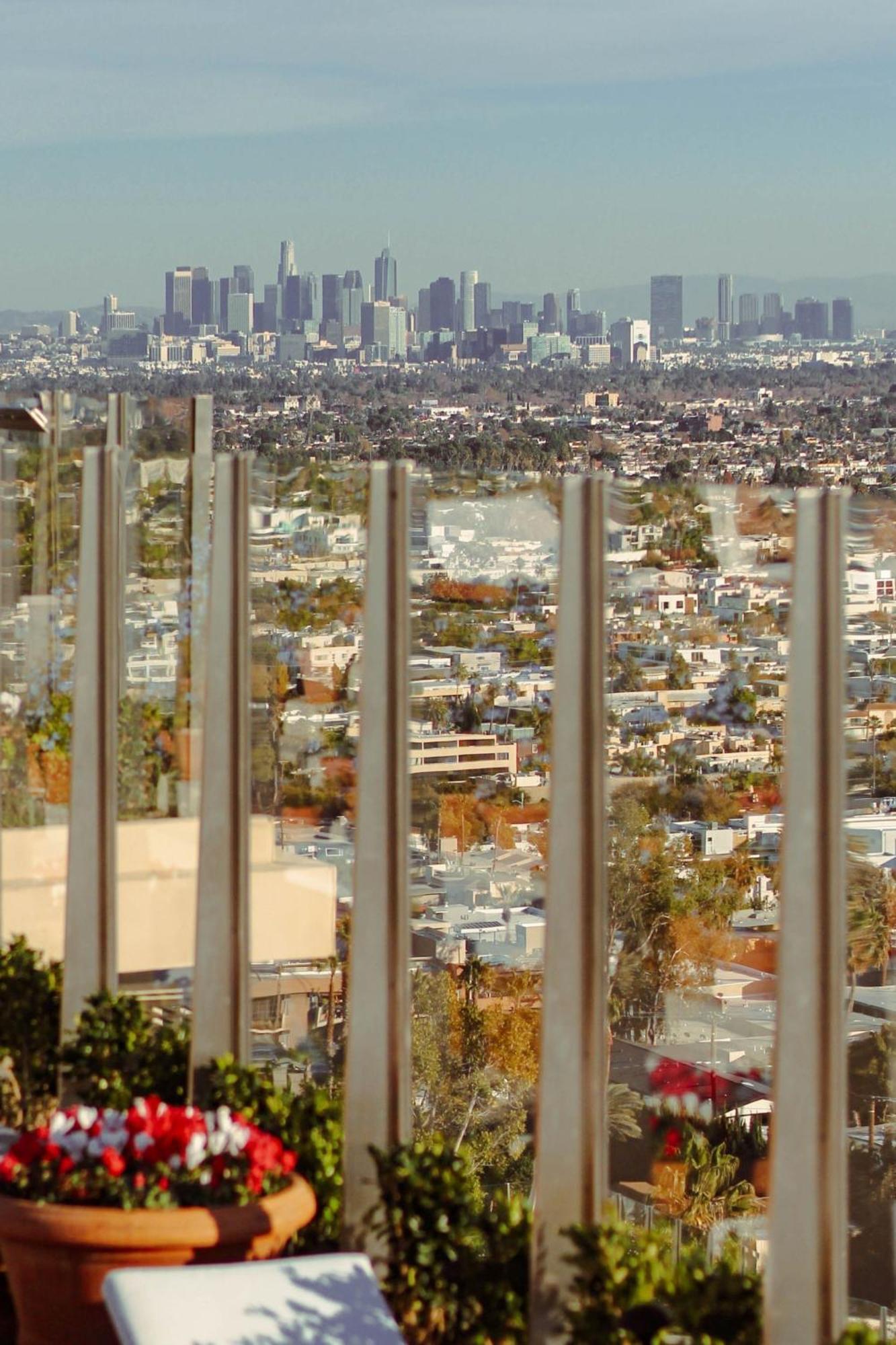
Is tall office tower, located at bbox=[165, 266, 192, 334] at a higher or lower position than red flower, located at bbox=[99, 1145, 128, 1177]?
higher

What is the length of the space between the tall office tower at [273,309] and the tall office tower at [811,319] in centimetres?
1362

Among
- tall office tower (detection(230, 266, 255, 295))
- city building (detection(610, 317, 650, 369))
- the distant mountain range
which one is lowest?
city building (detection(610, 317, 650, 369))

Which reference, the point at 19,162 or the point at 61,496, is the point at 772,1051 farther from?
the point at 19,162

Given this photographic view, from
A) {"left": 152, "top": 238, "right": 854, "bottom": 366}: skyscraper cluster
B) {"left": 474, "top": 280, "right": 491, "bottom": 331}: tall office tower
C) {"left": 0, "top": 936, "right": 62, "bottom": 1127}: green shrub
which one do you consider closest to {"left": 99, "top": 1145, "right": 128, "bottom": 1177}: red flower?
{"left": 0, "top": 936, "right": 62, "bottom": 1127}: green shrub

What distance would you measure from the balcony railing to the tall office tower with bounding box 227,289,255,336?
37777 mm

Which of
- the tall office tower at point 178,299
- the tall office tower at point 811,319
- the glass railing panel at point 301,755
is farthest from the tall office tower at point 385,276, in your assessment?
the glass railing panel at point 301,755

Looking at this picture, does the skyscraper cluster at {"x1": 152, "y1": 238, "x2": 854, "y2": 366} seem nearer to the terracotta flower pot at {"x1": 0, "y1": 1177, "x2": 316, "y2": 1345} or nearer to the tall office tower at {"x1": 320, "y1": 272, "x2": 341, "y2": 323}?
the tall office tower at {"x1": 320, "y1": 272, "x2": 341, "y2": 323}

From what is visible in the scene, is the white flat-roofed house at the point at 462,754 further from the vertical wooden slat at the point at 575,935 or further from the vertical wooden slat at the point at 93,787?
the vertical wooden slat at the point at 93,787

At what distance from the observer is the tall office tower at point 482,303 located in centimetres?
4488

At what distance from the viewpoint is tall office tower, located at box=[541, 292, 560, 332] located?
1737 inches

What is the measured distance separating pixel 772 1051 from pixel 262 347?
38899 mm

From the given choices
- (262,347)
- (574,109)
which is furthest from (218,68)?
(262,347)

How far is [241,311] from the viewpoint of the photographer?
4597 cm

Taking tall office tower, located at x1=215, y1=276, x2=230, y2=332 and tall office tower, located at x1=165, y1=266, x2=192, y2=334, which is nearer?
tall office tower, located at x1=165, y1=266, x2=192, y2=334
